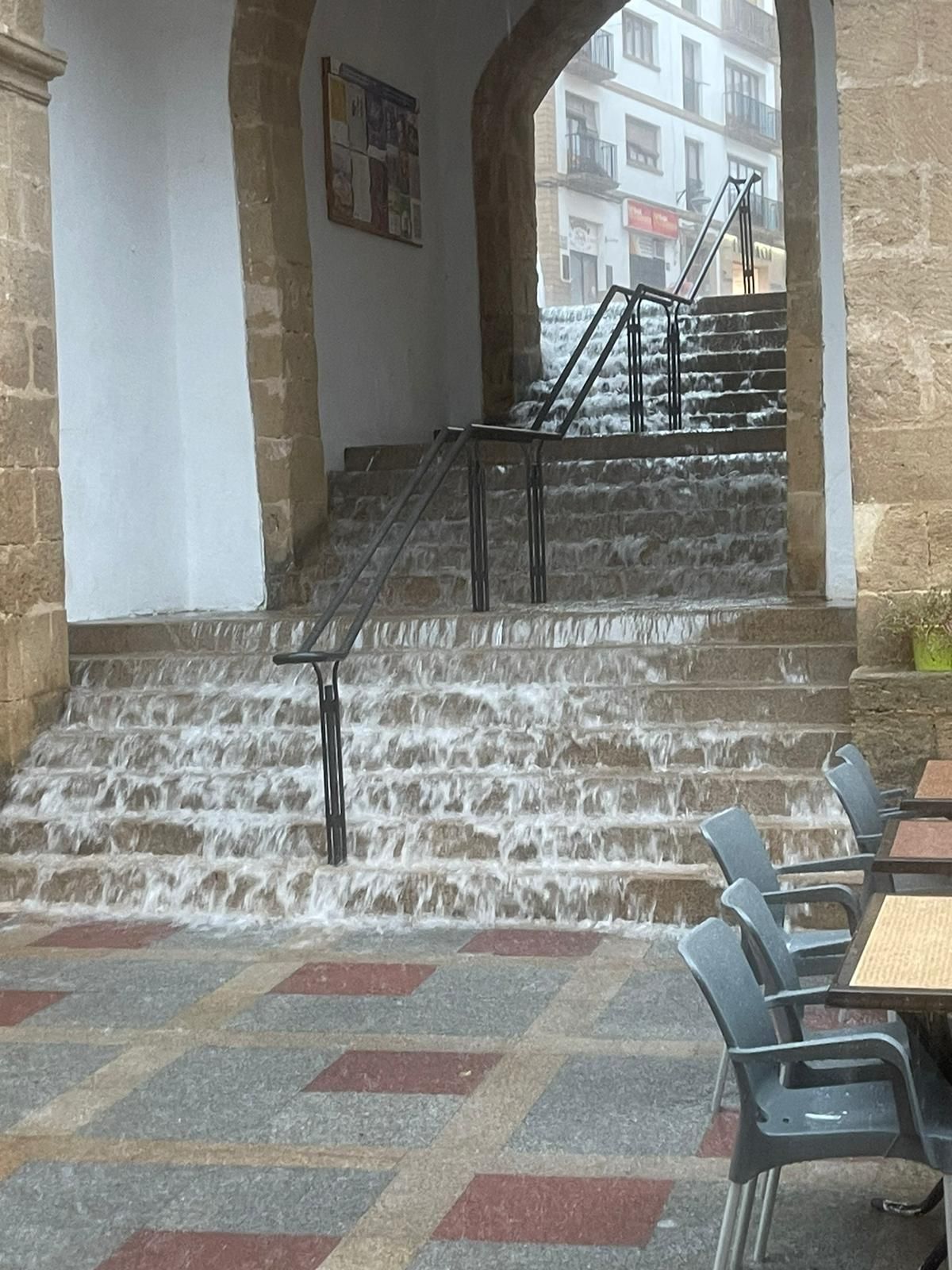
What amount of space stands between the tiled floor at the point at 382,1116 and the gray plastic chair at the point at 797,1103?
35 cm

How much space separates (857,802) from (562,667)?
2568 millimetres

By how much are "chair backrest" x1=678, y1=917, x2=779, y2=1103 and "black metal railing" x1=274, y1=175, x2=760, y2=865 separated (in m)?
3.16

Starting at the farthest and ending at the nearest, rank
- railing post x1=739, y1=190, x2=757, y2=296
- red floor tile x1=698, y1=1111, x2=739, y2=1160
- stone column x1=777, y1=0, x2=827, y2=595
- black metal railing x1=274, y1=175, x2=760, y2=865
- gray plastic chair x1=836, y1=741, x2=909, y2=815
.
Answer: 1. railing post x1=739, y1=190, x2=757, y2=296
2. stone column x1=777, y1=0, x2=827, y2=595
3. black metal railing x1=274, y1=175, x2=760, y2=865
4. gray plastic chair x1=836, y1=741, x2=909, y2=815
5. red floor tile x1=698, y1=1111, x2=739, y2=1160

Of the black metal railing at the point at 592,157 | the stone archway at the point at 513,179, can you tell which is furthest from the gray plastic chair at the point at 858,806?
the black metal railing at the point at 592,157

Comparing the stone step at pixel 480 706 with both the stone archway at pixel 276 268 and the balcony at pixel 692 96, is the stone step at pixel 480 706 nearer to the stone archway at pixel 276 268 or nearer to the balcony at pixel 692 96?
the stone archway at pixel 276 268

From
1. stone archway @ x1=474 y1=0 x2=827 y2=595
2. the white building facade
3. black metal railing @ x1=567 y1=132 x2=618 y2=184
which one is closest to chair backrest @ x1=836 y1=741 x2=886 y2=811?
stone archway @ x1=474 y1=0 x2=827 y2=595

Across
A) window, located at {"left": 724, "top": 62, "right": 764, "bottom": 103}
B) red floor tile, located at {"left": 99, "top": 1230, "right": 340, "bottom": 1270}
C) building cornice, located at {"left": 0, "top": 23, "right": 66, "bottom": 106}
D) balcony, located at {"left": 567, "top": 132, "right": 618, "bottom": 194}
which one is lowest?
red floor tile, located at {"left": 99, "top": 1230, "right": 340, "bottom": 1270}

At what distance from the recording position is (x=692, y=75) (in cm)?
3612

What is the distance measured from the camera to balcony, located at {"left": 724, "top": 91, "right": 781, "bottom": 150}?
122 ft

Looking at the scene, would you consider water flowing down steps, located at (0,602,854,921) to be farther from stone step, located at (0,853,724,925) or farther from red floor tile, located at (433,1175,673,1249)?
red floor tile, located at (433,1175,673,1249)

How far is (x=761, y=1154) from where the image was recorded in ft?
8.64

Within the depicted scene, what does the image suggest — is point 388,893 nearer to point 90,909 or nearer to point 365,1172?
point 90,909

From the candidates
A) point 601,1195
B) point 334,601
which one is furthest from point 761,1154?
point 334,601

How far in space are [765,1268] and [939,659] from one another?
3092mm
